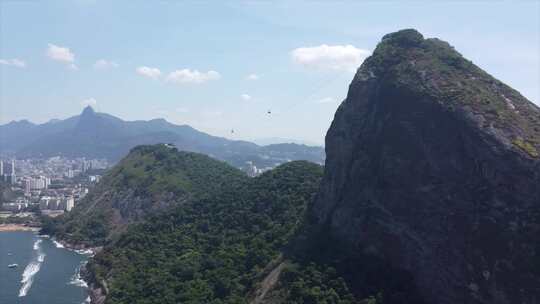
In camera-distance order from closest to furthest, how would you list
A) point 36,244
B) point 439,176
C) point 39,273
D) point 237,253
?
point 439,176
point 237,253
point 39,273
point 36,244

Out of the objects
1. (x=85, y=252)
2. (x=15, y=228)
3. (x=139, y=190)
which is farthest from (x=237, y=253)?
(x=15, y=228)

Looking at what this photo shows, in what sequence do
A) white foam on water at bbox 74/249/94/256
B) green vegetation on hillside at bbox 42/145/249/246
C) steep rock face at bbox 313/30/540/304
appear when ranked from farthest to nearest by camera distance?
green vegetation on hillside at bbox 42/145/249/246, white foam on water at bbox 74/249/94/256, steep rock face at bbox 313/30/540/304

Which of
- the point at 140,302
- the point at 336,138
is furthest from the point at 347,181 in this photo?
the point at 140,302

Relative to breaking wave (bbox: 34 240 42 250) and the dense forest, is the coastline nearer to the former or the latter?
breaking wave (bbox: 34 240 42 250)

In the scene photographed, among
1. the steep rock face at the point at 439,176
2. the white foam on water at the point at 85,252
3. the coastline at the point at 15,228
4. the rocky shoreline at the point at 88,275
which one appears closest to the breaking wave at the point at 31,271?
the rocky shoreline at the point at 88,275

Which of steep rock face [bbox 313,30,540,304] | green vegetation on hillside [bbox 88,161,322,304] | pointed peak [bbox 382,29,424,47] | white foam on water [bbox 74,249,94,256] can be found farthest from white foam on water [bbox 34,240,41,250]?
pointed peak [bbox 382,29,424,47]

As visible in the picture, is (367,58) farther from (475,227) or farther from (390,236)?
(475,227)

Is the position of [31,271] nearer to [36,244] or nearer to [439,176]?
[36,244]
